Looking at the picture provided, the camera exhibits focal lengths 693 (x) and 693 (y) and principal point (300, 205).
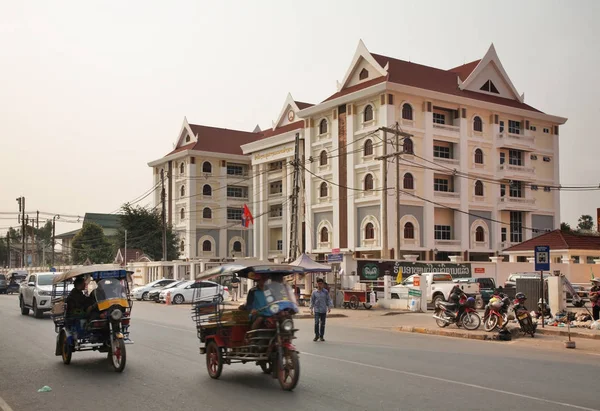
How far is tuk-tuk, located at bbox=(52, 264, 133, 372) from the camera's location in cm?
1262

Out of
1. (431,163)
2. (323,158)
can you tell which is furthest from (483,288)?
(323,158)

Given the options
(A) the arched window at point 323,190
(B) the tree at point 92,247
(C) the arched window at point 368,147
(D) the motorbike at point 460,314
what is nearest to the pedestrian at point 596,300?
(D) the motorbike at point 460,314

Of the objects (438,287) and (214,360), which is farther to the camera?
(438,287)

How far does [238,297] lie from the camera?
141ft

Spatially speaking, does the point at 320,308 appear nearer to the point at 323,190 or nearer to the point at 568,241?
the point at 568,241

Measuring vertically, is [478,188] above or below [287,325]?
above

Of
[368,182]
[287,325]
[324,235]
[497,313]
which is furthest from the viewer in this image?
[324,235]

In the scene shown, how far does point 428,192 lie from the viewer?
5334 cm

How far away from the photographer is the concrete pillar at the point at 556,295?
24281mm

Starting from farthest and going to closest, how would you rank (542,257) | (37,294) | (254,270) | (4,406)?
(37,294), (542,257), (254,270), (4,406)

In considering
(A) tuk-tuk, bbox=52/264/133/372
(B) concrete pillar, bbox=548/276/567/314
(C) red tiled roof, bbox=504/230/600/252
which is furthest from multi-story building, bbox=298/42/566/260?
(A) tuk-tuk, bbox=52/264/133/372

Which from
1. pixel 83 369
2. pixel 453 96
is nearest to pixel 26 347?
pixel 83 369

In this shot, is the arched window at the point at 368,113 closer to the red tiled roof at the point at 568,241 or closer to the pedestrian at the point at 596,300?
the red tiled roof at the point at 568,241

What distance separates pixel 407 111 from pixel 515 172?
12000mm
